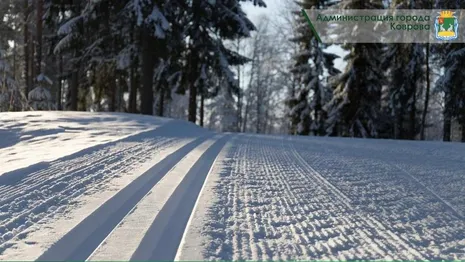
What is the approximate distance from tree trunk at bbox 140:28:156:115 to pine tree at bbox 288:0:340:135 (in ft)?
33.7

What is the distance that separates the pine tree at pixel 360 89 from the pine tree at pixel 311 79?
6.24 feet

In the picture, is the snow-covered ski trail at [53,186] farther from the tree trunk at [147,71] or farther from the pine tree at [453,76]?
the pine tree at [453,76]

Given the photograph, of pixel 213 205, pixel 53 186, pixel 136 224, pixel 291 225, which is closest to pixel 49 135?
pixel 53 186

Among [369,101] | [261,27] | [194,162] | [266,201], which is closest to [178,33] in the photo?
[369,101]

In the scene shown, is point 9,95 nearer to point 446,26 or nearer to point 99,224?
point 99,224

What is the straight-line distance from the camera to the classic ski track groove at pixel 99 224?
2717 millimetres

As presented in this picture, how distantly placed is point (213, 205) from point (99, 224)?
3.69 ft

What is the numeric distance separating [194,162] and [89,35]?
16.4 metres

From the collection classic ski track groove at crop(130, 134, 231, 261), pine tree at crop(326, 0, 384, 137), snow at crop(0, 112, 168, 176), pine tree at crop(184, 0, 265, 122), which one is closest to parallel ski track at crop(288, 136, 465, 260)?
classic ski track groove at crop(130, 134, 231, 261)

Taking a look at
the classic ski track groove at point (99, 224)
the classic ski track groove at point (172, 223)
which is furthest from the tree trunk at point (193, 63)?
the classic ski track groove at point (99, 224)

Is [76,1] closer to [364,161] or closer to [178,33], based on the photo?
[178,33]

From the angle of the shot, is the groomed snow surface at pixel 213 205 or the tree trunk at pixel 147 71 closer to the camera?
the groomed snow surface at pixel 213 205

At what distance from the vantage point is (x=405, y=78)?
81.5 ft

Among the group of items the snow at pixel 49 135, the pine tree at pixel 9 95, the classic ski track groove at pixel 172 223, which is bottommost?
the classic ski track groove at pixel 172 223
